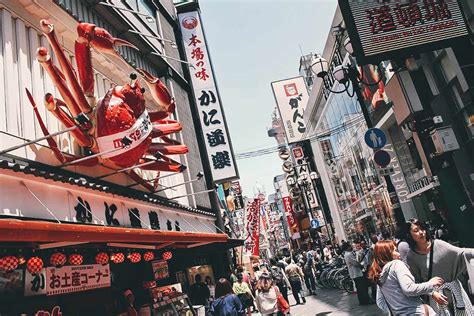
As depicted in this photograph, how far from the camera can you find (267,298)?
29.3 ft

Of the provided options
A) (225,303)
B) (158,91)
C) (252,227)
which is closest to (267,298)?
(225,303)

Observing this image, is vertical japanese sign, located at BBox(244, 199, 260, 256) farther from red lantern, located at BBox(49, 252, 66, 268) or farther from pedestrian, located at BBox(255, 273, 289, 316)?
red lantern, located at BBox(49, 252, 66, 268)

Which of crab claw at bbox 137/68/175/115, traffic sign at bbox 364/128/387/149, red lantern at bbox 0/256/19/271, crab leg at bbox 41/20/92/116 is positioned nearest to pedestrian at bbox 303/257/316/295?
traffic sign at bbox 364/128/387/149

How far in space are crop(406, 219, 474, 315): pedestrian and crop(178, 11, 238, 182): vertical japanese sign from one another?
507 inches

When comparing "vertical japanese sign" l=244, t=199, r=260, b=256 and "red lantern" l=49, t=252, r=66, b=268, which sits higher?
"vertical japanese sign" l=244, t=199, r=260, b=256

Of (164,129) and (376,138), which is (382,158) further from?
(164,129)

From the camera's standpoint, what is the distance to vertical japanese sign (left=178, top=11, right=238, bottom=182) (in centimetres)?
1762

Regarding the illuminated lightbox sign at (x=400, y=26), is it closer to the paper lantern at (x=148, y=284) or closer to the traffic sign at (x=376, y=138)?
the traffic sign at (x=376, y=138)

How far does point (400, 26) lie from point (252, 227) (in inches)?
725

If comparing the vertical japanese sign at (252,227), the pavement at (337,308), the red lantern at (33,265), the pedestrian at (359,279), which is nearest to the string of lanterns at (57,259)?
the red lantern at (33,265)

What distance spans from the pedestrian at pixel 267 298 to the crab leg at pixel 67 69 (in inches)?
221

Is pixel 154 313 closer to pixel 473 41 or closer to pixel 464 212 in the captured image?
pixel 464 212

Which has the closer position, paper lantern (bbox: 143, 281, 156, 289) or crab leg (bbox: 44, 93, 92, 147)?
crab leg (bbox: 44, 93, 92, 147)

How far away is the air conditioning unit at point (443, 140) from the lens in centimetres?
1033
